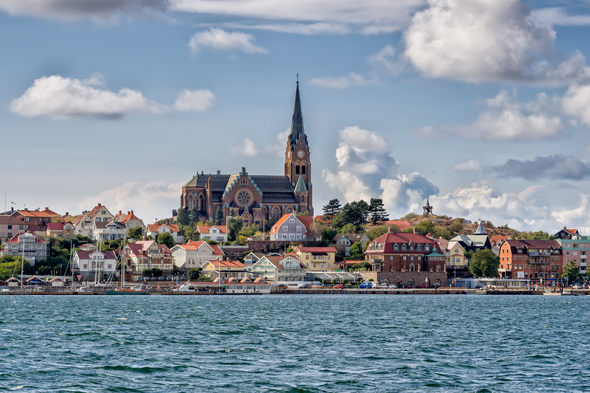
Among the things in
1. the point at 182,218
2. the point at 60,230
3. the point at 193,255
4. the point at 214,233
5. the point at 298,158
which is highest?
the point at 298,158

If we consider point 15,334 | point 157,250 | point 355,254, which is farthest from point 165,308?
point 355,254

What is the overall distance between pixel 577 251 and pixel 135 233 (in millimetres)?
80219

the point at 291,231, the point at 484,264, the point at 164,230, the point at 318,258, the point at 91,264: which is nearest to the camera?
the point at 91,264

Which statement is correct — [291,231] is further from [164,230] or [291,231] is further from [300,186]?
[300,186]

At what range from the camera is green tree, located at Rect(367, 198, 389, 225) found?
174m

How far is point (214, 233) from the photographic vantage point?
157250mm

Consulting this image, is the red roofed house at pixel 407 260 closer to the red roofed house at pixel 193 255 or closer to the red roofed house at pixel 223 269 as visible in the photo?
the red roofed house at pixel 223 269

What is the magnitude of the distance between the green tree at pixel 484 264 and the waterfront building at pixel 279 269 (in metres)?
28.2

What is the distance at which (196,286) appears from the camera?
408ft

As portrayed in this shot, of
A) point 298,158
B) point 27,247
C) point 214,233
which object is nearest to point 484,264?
point 214,233

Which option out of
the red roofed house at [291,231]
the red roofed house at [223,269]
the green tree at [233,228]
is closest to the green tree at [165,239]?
the green tree at [233,228]

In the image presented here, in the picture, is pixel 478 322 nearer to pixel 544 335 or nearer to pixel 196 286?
pixel 544 335

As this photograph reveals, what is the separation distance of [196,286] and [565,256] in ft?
230

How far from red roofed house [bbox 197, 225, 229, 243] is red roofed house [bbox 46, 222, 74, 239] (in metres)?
22.5
